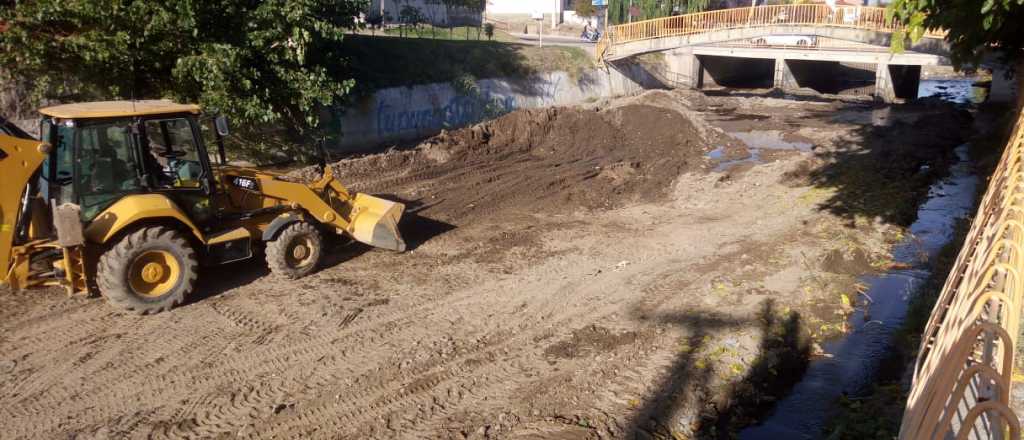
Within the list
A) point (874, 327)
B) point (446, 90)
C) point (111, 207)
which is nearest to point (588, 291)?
point (874, 327)

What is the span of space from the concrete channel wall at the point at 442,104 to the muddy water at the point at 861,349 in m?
13.3

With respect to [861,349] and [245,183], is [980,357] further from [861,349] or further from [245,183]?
[245,183]

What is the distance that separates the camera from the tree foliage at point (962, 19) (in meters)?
7.75

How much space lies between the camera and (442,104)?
933 inches

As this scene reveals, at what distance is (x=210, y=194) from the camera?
9.30m

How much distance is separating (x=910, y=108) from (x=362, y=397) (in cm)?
3195

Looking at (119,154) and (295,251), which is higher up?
(119,154)

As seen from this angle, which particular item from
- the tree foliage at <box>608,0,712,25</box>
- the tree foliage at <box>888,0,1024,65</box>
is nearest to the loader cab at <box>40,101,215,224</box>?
the tree foliage at <box>888,0,1024,65</box>

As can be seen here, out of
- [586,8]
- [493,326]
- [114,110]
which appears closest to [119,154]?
[114,110]

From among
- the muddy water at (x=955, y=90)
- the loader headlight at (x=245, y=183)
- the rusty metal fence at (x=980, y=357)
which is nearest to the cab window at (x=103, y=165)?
the loader headlight at (x=245, y=183)

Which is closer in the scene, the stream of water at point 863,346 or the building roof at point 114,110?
the stream of water at point 863,346

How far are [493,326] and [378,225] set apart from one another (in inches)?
116

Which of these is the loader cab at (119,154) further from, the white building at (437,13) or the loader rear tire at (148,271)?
the white building at (437,13)

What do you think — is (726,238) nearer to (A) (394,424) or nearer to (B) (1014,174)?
(B) (1014,174)
